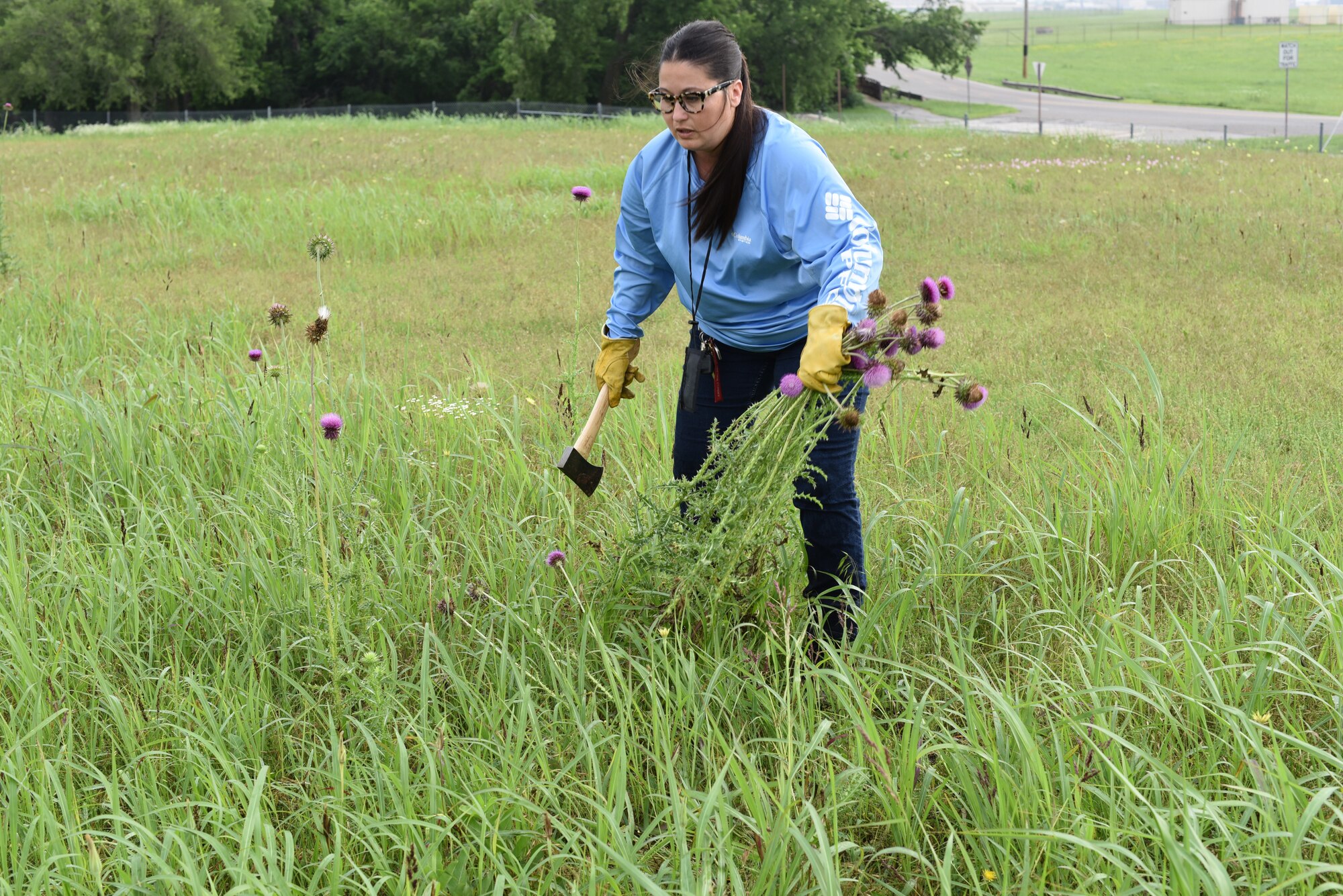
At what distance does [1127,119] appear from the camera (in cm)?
3628

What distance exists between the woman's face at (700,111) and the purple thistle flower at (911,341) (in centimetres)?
70

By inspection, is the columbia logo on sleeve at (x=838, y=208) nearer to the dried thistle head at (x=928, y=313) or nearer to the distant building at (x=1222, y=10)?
the dried thistle head at (x=928, y=313)

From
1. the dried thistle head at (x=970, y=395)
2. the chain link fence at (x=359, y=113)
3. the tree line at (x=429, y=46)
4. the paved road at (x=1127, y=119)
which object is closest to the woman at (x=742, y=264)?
the dried thistle head at (x=970, y=395)

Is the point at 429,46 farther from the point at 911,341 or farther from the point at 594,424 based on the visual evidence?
the point at 911,341

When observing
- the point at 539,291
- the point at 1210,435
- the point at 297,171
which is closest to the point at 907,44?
the point at 297,171

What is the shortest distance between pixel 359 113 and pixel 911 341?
1523 inches

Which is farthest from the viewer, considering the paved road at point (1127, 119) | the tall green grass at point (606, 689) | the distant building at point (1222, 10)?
the distant building at point (1222, 10)

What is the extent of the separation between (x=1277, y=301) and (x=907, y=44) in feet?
144

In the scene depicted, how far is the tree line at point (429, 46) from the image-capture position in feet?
129

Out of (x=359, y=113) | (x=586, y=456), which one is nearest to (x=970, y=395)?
(x=586, y=456)

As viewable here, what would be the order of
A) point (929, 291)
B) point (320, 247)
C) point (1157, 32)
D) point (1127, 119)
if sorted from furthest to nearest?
1. point (1157, 32)
2. point (1127, 119)
3. point (320, 247)
4. point (929, 291)

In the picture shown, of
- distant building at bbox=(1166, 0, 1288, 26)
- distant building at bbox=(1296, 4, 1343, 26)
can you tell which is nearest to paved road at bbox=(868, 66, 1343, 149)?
distant building at bbox=(1296, 4, 1343, 26)

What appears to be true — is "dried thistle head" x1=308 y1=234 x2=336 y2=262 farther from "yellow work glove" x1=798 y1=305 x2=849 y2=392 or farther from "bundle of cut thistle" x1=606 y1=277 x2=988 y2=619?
"yellow work glove" x1=798 y1=305 x2=849 y2=392

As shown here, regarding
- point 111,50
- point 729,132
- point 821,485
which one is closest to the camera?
point 729,132
